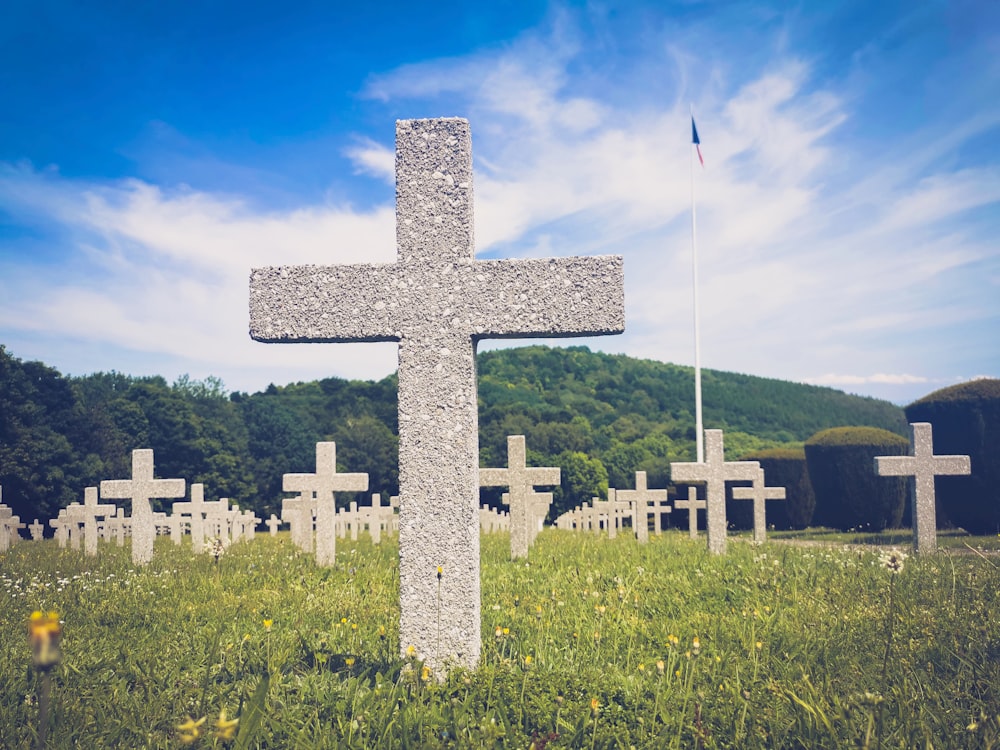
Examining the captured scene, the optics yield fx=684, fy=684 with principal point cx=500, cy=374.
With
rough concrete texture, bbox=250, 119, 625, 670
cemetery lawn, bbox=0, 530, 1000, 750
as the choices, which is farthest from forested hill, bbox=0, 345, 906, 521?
rough concrete texture, bbox=250, 119, 625, 670

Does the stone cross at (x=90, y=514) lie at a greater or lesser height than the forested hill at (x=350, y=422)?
lesser

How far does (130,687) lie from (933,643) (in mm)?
4890

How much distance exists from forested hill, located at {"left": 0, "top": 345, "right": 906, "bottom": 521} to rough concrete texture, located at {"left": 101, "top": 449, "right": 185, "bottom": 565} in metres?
11.5

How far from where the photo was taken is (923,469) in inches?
382

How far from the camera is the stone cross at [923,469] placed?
9.62 m

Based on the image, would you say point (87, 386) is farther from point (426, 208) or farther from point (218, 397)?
point (426, 208)

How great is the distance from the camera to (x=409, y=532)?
403cm

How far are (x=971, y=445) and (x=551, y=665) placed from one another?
49.1 ft

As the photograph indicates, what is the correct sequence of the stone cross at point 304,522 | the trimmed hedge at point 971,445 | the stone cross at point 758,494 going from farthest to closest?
the trimmed hedge at point 971,445, the stone cross at point 758,494, the stone cross at point 304,522

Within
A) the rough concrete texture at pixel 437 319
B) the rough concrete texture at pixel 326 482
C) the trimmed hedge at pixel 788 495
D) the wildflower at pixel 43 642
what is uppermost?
the rough concrete texture at pixel 437 319

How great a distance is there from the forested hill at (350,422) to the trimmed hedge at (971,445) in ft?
34.0

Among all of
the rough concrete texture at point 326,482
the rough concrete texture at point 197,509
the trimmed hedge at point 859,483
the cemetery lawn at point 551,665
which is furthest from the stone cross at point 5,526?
the trimmed hedge at point 859,483

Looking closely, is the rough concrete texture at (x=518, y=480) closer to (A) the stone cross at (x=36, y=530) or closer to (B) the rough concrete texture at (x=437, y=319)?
(B) the rough concrete texture at (x=437, y=319)

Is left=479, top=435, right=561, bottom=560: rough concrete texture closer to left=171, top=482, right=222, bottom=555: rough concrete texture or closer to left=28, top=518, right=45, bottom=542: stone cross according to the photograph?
left=171, top=482, right=222, bottom=555: rough concrete texture
